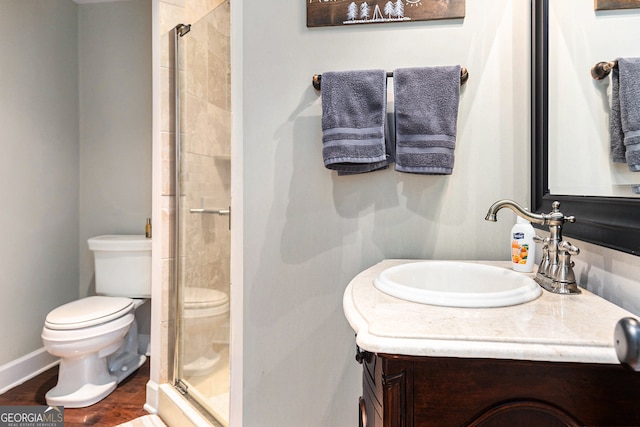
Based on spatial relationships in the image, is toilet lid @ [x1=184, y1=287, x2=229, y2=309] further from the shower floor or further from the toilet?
the toilet

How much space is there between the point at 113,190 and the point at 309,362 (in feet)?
6.25

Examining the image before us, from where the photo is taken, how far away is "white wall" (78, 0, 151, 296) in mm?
2244

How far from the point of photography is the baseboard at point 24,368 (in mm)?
1774

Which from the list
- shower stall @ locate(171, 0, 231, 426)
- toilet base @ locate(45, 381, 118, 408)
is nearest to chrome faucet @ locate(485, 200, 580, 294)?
shower stall @ locate(171, 0, 231, 426)

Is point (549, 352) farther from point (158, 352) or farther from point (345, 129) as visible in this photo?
point (158, 352)

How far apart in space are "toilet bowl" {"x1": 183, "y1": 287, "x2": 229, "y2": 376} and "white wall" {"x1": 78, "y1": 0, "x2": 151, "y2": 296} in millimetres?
942

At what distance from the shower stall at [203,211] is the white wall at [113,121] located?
0.73 meters

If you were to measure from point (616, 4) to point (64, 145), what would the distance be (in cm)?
282

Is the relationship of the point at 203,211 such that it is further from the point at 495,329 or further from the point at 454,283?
the point at 495,329

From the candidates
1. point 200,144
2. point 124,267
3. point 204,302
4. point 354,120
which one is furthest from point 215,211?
point 124,267

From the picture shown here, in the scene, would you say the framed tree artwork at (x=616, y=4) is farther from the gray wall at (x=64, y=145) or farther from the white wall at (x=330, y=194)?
the gray wall at (x=64, y=145)

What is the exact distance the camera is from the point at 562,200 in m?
0.93

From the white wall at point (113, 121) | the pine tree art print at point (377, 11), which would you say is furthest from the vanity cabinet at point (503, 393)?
the white wall at point (113, 121)

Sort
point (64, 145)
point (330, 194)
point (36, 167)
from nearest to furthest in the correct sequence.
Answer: point (330, 194) → point (36, 167) → point (64, 145)
